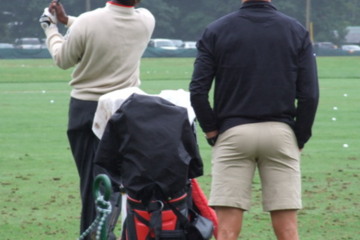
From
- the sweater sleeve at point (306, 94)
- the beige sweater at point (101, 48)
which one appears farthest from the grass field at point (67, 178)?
the sweater sleeve at point (306, 94)

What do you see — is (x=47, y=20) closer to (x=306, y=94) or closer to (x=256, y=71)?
(x=256, y=71)

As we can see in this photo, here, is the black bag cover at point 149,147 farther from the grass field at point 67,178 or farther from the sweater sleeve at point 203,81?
the grass field at point 67,178

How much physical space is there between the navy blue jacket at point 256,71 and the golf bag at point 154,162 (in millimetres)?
199

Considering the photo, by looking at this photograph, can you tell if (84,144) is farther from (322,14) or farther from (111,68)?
(322,14)

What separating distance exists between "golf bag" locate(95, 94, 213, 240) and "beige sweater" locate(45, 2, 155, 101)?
104cm

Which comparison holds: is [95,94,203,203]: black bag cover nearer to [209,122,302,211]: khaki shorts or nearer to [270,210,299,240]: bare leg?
[209,122,302,211]: khaki shorts

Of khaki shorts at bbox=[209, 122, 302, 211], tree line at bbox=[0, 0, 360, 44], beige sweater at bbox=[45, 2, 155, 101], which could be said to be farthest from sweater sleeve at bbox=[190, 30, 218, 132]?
tree line at bbox=[0, 0, 360, 44]

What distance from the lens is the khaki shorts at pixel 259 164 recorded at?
5.71 m

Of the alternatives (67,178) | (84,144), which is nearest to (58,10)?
(84,144)

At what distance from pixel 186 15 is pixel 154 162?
287 feet

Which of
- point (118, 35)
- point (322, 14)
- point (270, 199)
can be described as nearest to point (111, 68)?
point (118, 35)

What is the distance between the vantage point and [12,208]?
907 cm

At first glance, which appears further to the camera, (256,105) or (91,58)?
(91,58)

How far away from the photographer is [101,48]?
6.71 metres
